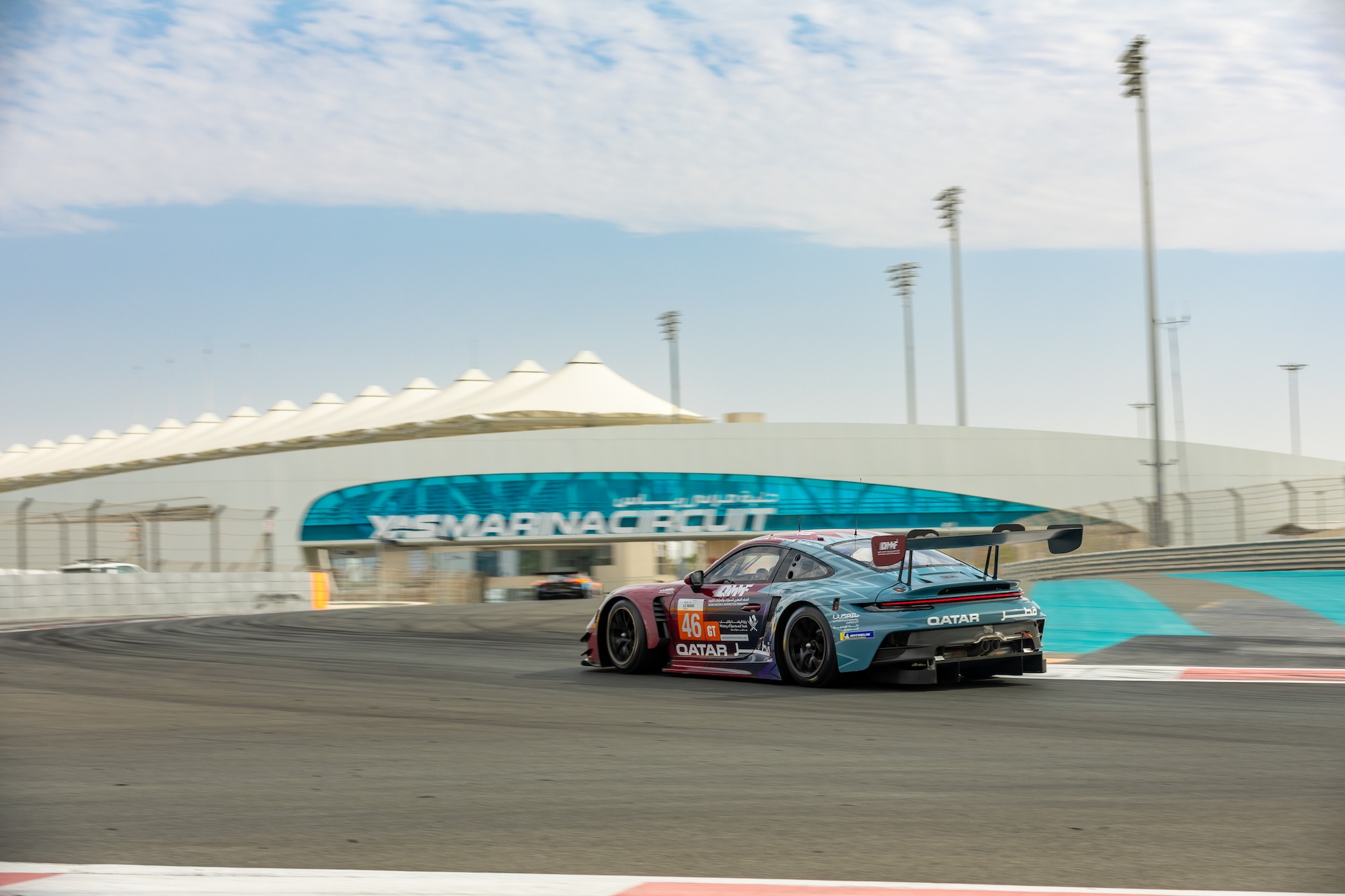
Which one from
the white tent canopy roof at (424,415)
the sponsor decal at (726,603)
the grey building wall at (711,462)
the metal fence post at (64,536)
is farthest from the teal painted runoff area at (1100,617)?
the white tent canopy roof at (424,415)

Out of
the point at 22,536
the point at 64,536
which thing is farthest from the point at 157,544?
the point at 22,536

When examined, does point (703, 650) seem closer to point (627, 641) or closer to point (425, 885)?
point (627, 641)

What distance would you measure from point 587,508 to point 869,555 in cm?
4791

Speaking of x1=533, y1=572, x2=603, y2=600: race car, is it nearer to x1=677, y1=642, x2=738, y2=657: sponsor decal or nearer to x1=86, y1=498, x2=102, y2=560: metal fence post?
x1=86, y1=498, x2=102, y2=560: metal fence post

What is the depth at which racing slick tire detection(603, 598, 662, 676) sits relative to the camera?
33.9ft

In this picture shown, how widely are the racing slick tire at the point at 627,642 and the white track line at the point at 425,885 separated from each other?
20.7 feet

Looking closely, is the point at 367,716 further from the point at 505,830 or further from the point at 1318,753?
the point at 1318,753

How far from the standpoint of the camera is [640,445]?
58.4 meters

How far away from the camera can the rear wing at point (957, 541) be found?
8.33m

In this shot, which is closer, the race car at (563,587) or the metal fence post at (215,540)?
the metal fence post at (215,540)

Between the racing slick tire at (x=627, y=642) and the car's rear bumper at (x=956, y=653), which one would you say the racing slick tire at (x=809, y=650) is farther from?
the racing slick tire at (x=627, y=642)

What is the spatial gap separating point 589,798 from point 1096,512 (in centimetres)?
2741

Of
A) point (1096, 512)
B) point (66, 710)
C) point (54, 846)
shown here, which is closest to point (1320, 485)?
point (1096, 512)

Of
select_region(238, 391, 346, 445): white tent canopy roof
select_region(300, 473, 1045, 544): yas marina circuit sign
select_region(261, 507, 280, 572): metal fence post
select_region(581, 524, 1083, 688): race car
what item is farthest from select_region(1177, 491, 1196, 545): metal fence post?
select_region(238, 391, 346, 445): white tent canopy roof
